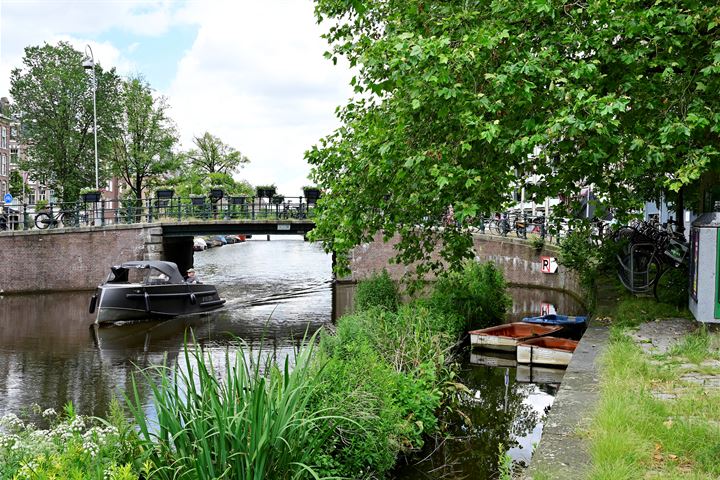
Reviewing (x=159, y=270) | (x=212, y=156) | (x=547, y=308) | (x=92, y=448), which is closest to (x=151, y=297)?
(x=159, y=270)

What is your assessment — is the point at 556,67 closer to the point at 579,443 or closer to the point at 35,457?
the point at 579,443

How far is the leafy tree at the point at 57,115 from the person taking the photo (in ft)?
144

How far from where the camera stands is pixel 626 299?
13742mm

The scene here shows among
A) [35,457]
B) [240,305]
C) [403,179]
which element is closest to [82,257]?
[240,305]

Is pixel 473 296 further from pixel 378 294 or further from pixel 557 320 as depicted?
pixel 378 294

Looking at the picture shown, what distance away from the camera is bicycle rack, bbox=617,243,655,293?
14.1m

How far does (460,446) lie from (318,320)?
12783 mm

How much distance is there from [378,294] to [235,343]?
5.37 metres

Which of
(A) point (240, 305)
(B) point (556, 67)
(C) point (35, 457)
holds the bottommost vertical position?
(A) point (240, 305)

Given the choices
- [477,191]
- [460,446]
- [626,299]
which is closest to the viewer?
[460,446]

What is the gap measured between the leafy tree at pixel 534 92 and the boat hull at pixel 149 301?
1239cm

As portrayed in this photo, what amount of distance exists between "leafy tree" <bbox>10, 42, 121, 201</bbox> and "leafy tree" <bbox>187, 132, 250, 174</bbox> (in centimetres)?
2575

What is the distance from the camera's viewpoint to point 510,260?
2984cm

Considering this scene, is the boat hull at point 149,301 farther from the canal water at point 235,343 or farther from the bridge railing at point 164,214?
the bridge railing at point 164,214
